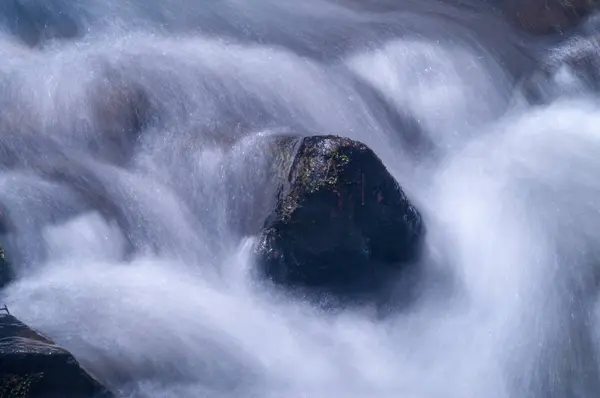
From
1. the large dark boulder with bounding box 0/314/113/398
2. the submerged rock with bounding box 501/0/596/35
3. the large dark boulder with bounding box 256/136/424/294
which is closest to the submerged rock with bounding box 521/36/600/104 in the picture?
the submerged rock with bounding box 501/0/596/35

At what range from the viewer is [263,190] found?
36.4ft

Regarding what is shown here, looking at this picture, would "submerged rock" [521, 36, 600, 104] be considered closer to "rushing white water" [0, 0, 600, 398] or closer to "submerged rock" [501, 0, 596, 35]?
"rushing white water" [0, 0, 600, 398]

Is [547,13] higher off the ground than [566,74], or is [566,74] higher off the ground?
[547,13]

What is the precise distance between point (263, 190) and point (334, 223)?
1.23 meters

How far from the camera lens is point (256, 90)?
1307cm

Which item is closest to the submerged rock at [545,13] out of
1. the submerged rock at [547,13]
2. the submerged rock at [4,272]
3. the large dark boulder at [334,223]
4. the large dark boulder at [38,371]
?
the submerged rock at [547,13]

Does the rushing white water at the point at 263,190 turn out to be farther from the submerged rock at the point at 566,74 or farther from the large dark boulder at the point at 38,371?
the large dark boulder at the point at 38,371

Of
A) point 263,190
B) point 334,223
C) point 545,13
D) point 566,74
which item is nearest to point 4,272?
point 263,190

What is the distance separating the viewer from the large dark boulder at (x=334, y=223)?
1023cm

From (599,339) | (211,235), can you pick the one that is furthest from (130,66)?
(599,339)

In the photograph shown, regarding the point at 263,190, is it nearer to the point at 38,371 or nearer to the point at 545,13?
the point at 38,371

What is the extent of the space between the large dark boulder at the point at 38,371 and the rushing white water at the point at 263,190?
1.43ft

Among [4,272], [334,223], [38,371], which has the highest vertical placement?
[334,223]

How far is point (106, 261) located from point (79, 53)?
454 cm
